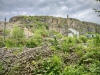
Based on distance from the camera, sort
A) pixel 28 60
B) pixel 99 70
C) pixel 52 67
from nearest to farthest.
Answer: pixel 99 70 → pixel 52 67 → pixel 28 60

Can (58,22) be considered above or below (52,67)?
above

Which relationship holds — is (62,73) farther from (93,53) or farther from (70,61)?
(93,53)

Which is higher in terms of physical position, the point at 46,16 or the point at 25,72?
the point at 46,16

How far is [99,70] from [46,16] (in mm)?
96681

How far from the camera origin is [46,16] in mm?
100875

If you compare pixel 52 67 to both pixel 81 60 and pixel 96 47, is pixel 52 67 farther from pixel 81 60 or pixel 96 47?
pixel 96 47

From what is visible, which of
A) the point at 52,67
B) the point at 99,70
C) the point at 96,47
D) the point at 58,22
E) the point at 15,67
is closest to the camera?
the point at 99,70

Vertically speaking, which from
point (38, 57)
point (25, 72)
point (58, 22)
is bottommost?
point (25, 72)

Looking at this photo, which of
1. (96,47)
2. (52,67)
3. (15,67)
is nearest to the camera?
(52,67)

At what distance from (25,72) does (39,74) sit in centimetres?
82

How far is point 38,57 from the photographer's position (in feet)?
25.5

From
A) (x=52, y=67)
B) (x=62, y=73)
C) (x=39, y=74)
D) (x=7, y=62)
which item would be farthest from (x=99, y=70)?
(x=7, y=62)

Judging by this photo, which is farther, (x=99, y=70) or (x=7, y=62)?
(x=7, y=62)

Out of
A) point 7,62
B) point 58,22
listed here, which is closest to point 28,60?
point 7,62
